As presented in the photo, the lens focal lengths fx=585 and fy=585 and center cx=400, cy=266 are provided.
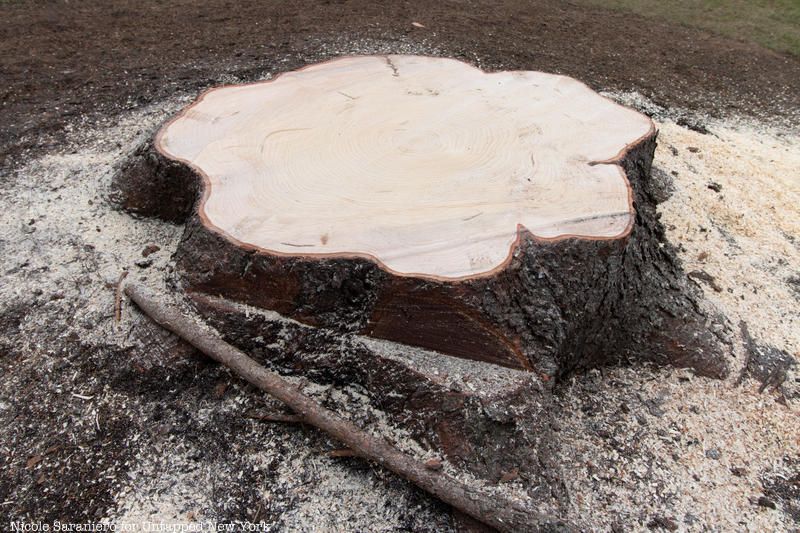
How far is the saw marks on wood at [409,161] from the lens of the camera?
2.00 m

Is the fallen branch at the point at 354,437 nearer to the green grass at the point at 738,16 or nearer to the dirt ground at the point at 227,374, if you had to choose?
the dirt ground at the point at 227,374

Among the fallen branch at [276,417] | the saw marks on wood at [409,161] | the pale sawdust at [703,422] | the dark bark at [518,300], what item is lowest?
the fallen branch at [276,417]

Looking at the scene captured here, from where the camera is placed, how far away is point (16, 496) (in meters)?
1.88

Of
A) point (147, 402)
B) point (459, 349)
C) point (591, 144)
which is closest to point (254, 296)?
point (147, 402)

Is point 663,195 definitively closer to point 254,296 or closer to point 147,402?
point 254,296

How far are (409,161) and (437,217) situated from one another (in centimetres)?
39

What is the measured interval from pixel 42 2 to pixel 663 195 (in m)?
5.57

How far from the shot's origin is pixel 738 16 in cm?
623

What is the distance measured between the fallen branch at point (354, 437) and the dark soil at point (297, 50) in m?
1.98

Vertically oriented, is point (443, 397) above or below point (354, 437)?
above

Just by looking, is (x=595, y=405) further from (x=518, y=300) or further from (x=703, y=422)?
(x=518, y=300)

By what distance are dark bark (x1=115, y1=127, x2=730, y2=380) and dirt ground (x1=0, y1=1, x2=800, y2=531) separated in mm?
154

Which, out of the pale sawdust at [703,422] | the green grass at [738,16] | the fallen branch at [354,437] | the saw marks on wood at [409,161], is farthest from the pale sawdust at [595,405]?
the green grass at [738,16]

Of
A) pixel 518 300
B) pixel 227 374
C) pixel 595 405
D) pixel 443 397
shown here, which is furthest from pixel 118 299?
→ pixel 595 405
